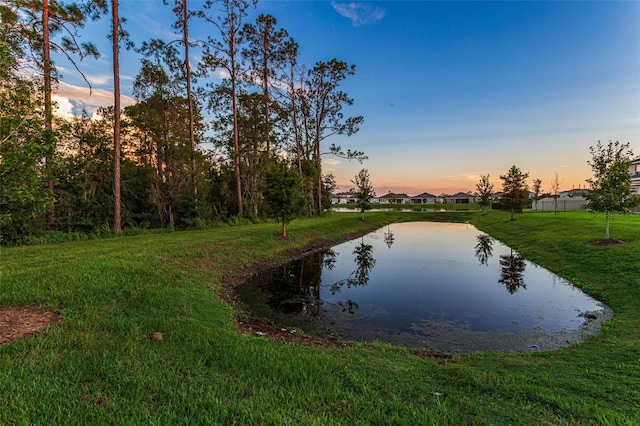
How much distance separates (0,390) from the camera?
3.32 metres

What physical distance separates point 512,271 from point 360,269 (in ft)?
23.7

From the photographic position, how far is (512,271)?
47.8 feet

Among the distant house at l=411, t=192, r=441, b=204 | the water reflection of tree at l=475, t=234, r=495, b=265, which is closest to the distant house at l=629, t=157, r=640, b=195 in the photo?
the water reflection of tree at l=475, t=234, r=495, b=265

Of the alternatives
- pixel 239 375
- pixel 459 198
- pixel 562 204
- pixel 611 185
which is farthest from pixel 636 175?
pixel 459 198

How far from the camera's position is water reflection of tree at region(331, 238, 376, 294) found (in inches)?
494

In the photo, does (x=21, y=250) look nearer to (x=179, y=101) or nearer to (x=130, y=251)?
(x=130, y=251)

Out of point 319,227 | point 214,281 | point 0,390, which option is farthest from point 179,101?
point 0,390

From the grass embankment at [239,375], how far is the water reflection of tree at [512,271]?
12.8 feet

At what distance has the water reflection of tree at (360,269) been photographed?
1254 cm

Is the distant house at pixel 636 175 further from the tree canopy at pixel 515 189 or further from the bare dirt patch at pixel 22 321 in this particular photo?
the bare dirt patch at pixel 22 321

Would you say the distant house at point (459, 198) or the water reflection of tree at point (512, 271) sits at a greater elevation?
the distant house at point (459, 198)

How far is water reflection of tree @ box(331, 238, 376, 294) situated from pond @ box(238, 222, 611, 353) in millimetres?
49

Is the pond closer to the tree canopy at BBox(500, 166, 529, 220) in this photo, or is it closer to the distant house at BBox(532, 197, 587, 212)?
the tree canopy at BBox(500, 166, 529, 220)

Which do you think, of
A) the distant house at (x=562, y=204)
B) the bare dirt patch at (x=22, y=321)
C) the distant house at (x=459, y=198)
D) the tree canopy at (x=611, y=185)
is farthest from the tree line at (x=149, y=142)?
the distant house at (x=459, y=198)
